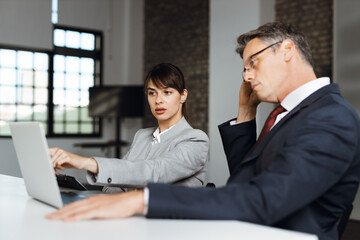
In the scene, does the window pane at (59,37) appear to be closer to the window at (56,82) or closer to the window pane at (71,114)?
the window at (56,82)

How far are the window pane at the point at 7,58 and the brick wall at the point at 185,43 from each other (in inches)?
100

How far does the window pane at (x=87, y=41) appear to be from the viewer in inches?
322

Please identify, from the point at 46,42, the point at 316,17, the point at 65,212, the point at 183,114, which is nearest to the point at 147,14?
the point at 46,42

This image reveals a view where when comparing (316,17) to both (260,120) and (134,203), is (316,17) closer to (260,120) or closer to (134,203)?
(260,120)

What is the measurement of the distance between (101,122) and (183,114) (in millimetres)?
5997

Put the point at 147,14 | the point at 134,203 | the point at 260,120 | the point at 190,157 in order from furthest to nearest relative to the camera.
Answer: the point at 147,14
the point at 260,120
the point at 190,157
the point at 134,203

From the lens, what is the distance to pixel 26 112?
7.62m

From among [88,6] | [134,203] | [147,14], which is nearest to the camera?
[134,203]

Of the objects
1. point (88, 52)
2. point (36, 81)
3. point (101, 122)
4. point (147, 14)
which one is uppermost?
point (147, 14)

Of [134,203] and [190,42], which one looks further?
[190,42]

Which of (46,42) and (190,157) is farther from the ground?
(46,42)

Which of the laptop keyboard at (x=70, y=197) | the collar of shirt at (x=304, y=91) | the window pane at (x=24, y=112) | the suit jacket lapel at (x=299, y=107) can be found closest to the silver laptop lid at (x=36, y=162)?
the laptop keyboard at (x=70, y=197)

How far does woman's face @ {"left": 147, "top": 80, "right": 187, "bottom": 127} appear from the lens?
8.05 ft

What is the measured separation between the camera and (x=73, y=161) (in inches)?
64.8
